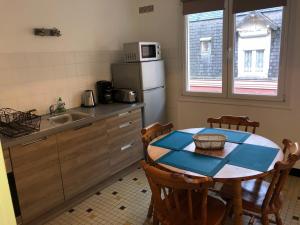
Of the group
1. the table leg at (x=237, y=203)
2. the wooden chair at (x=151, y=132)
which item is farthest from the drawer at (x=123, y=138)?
the table leg at (x=237, y=203)

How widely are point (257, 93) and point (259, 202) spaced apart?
1.62 meters

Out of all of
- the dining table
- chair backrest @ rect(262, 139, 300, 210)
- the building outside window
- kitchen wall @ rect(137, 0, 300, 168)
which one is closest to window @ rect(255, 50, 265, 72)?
kitchen wall @ rect(137, 0, 300, 168)

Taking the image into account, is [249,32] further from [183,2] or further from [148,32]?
[148,32]

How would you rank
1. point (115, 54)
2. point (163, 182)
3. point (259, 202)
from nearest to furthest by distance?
point (163, 182), point (259, 202), point (115, 54)

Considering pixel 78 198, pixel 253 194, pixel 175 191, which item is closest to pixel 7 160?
pixel 78 198

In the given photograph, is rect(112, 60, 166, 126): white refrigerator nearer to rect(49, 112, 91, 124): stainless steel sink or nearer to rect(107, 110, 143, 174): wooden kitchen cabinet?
rect(107, 110, 143, 174): wooden kitchen cabinet

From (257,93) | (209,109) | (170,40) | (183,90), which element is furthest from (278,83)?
(170,40)

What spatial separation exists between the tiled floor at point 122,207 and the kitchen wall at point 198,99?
650mm

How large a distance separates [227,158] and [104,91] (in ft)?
6.48

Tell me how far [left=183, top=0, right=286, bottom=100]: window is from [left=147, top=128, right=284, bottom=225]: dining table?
1111 millimetres

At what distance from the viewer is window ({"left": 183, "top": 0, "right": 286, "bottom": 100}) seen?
2.82 meters

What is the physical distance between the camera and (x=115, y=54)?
355 cm

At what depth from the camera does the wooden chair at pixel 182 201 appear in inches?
55.9

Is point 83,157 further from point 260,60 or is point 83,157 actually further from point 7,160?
point 260,60
